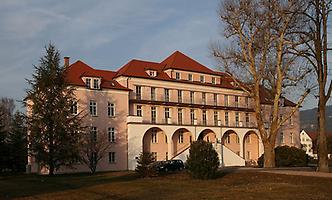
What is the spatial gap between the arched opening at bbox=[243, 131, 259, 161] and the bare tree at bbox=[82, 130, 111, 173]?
2310 centimetres

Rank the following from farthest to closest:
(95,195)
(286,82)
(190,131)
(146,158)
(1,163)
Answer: (190,131) < (1,163) < (286,82) < (146,158) < (95,195)

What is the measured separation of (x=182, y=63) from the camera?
6038 cm

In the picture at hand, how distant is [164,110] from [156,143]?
421cm

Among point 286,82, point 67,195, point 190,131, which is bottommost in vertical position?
point 67,195

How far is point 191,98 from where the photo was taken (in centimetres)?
5944

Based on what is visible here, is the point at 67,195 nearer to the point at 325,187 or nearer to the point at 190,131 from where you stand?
the point at 325,187

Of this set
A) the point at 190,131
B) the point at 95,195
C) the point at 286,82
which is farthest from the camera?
the point at 190,131

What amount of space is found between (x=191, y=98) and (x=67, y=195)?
134 feet

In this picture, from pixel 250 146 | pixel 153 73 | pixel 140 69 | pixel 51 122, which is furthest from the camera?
pixel 250 146

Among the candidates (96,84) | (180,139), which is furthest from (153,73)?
(180,139)

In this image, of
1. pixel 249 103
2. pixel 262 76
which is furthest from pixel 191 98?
pixel 262 76

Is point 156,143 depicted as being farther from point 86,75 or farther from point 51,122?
point 51,122

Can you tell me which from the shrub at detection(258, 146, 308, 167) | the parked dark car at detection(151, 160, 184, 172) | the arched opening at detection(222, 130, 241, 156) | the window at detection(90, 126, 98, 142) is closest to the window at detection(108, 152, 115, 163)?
the window at detection(90, 126, 98, 142)

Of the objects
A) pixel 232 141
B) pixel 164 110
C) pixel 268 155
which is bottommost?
pixel 268 155
